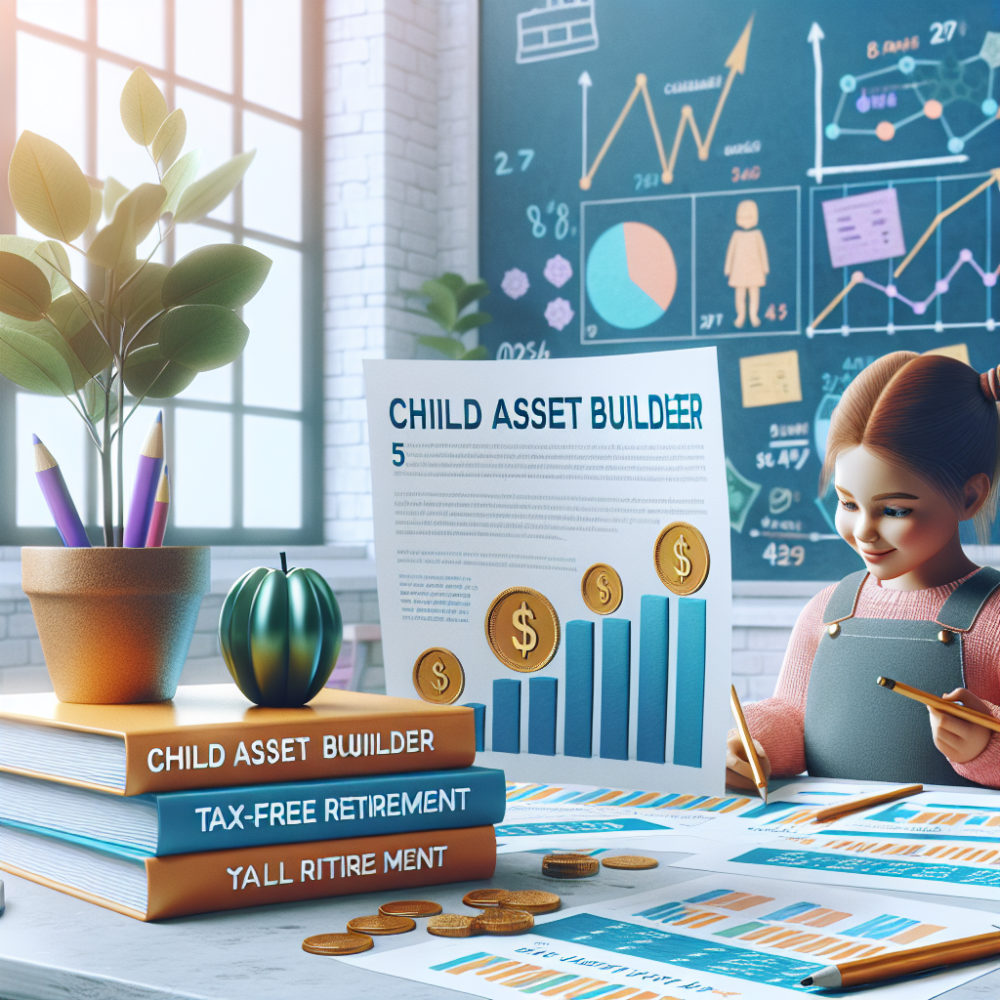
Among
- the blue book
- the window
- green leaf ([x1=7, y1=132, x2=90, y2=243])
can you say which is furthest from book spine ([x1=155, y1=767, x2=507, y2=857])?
the window

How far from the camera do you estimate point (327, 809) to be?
627 millimetres

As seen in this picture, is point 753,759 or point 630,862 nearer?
point 630,862

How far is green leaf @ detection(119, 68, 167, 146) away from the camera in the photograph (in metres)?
0.78

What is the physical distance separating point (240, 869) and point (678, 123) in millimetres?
3680

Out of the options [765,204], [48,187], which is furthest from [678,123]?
[48,187]

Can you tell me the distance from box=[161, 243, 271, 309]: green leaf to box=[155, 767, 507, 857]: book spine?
11.9 inches

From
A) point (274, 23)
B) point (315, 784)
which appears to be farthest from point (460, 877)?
point (274, 23)

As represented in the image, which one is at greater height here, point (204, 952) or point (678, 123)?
point (678, 123)

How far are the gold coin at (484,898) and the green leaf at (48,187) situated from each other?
0.44m

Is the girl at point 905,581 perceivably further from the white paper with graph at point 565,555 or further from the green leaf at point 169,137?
the green leaf at point 169,137

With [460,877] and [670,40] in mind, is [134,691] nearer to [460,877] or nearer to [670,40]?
[460,877]

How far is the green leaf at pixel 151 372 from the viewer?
758mm

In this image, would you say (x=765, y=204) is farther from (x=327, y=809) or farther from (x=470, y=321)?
(x=327, y=809)

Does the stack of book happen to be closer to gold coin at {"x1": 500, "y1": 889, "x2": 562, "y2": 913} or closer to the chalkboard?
gold coin at {"x1": 500, "y1": 889, "x2": 562, "y2": 913}
